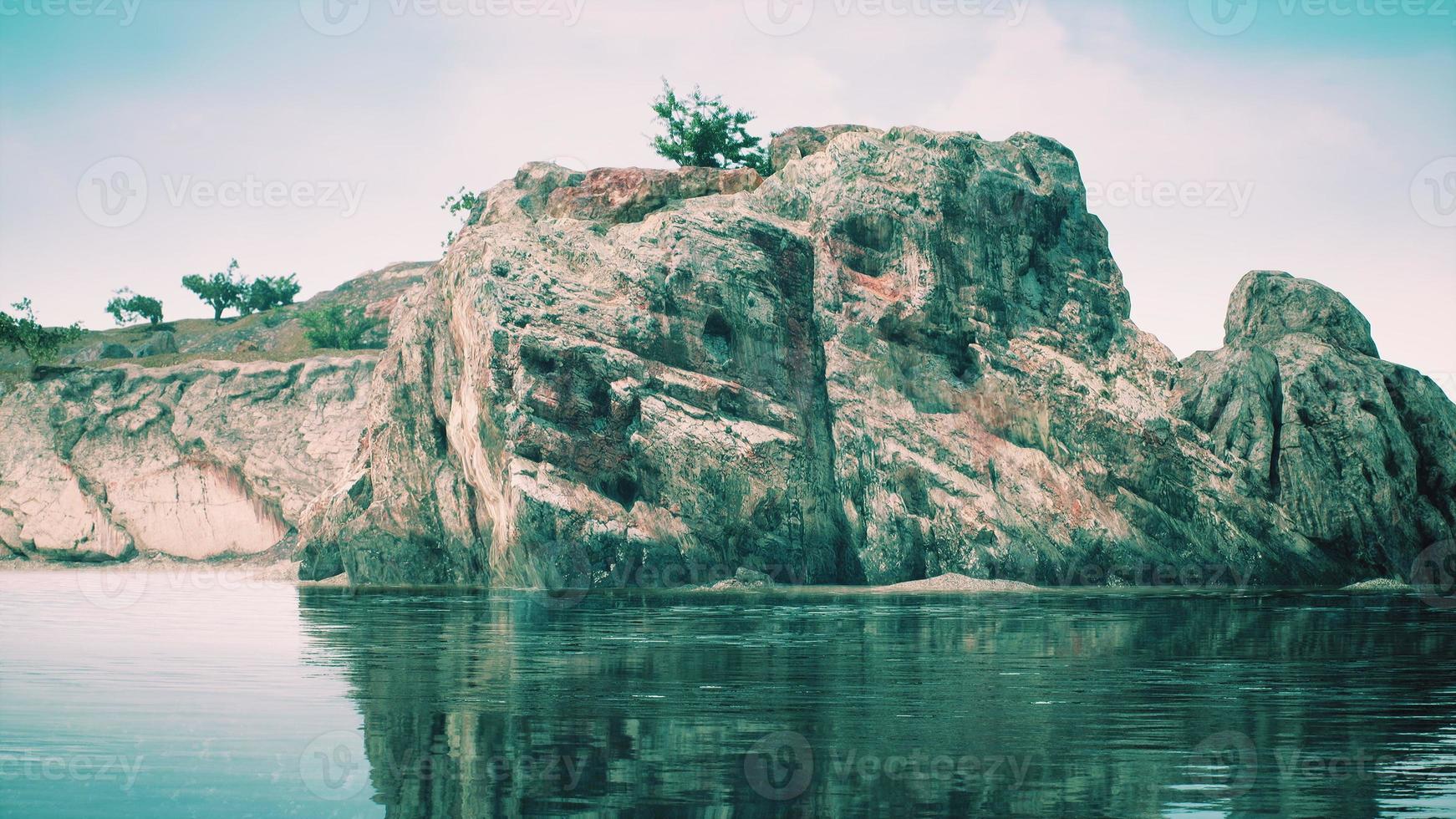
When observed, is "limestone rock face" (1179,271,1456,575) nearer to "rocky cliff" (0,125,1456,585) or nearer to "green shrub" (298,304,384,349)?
"rocky cliff" (0,125,1456,585)

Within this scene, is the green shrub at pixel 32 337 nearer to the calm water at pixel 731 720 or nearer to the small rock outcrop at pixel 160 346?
the small rock outcrop at pixel 160 346

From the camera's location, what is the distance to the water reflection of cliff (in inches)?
481

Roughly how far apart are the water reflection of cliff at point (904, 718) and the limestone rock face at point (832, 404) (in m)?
24.1

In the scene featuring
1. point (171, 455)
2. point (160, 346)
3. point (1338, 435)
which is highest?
point (160, 346)

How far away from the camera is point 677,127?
87.1 meters

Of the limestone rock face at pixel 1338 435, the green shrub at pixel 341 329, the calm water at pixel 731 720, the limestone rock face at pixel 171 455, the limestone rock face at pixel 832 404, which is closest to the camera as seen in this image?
the calm water at pixel 731 720

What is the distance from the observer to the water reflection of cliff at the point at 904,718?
1222 centimetres

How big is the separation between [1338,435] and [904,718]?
53771 millimetres

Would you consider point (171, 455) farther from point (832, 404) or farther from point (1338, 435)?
point (1338, 435)

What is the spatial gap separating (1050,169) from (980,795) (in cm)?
6775

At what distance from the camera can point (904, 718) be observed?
54.8 ft

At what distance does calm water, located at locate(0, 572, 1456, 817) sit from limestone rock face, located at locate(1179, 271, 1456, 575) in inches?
1253

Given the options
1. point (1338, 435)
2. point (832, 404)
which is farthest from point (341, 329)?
point (1338, 435)

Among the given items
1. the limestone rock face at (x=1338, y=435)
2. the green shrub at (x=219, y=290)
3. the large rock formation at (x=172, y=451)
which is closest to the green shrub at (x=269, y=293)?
the green shrub at (x=219, y=290)
